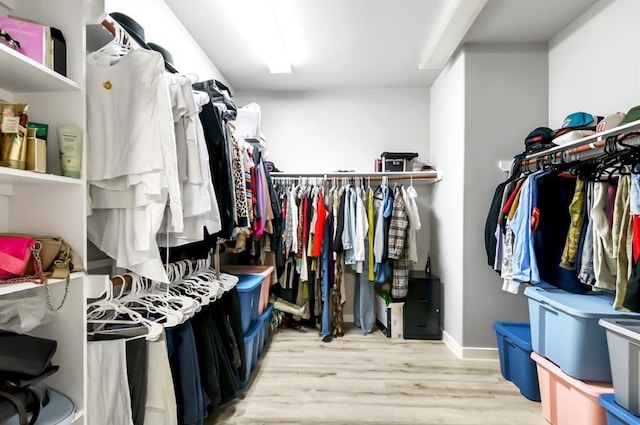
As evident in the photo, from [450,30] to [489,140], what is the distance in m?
0.93

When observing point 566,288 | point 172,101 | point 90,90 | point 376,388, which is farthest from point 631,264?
point 90,90

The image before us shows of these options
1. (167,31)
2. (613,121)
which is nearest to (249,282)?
(167,31)

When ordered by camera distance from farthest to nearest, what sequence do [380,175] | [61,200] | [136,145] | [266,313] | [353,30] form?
[380,175] → [266,313] → [353,30] → [136,145] → [61,200]

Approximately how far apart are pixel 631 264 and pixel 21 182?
2476 millimetres

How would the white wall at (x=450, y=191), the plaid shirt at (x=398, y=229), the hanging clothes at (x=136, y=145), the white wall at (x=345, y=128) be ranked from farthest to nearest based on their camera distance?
the white wall at (x=345, y=128) → the plaid shirt at (x=398, y=229) → the white wall at (x=450, y=191) → the hanging clothes at (x=136, y=145)

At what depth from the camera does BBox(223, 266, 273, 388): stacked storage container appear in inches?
88.4

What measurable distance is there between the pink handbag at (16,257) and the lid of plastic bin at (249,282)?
134cm

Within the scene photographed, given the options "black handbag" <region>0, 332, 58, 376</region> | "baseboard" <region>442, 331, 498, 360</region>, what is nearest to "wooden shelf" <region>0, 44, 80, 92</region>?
"black handbag" <region>0, 332, 58, 376</region>

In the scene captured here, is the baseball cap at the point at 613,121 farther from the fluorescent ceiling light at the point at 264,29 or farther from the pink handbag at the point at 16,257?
the pink handbag at the point at 16,257

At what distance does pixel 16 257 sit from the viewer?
936 mm

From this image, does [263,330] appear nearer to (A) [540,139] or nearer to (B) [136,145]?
(B) [136,145]

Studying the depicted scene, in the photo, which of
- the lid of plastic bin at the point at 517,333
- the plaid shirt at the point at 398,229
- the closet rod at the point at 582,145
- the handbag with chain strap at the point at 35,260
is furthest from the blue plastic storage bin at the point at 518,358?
the handbag with chain strap at the point at 35,260

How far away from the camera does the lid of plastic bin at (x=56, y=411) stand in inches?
36.3

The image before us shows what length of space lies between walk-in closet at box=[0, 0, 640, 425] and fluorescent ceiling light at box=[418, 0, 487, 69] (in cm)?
2
